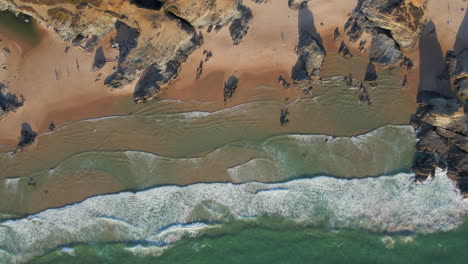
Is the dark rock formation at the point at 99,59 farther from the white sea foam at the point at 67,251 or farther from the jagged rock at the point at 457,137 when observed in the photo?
the jagged rock at the point at 457,137

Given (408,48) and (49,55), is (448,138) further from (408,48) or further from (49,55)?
(49,55)

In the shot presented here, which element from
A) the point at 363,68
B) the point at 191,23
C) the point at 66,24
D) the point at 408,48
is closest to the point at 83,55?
the point at 66,24

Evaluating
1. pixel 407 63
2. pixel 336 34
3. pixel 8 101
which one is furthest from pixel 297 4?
pixel 8 101

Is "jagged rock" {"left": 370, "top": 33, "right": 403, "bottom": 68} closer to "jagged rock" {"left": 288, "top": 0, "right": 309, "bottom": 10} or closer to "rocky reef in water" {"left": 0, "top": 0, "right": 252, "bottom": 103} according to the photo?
"jagged rock" {"left": 288, "top": 0, "right": 309, "bottom": 10}

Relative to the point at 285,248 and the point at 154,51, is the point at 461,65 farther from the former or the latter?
the point at 154,51

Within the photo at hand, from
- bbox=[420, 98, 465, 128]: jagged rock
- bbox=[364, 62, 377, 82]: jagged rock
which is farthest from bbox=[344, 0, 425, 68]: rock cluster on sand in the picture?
bbox=[420, 98, 465, 128]: jagged rock

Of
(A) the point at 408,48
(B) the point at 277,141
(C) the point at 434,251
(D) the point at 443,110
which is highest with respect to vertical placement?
(A) the point at 408,48
